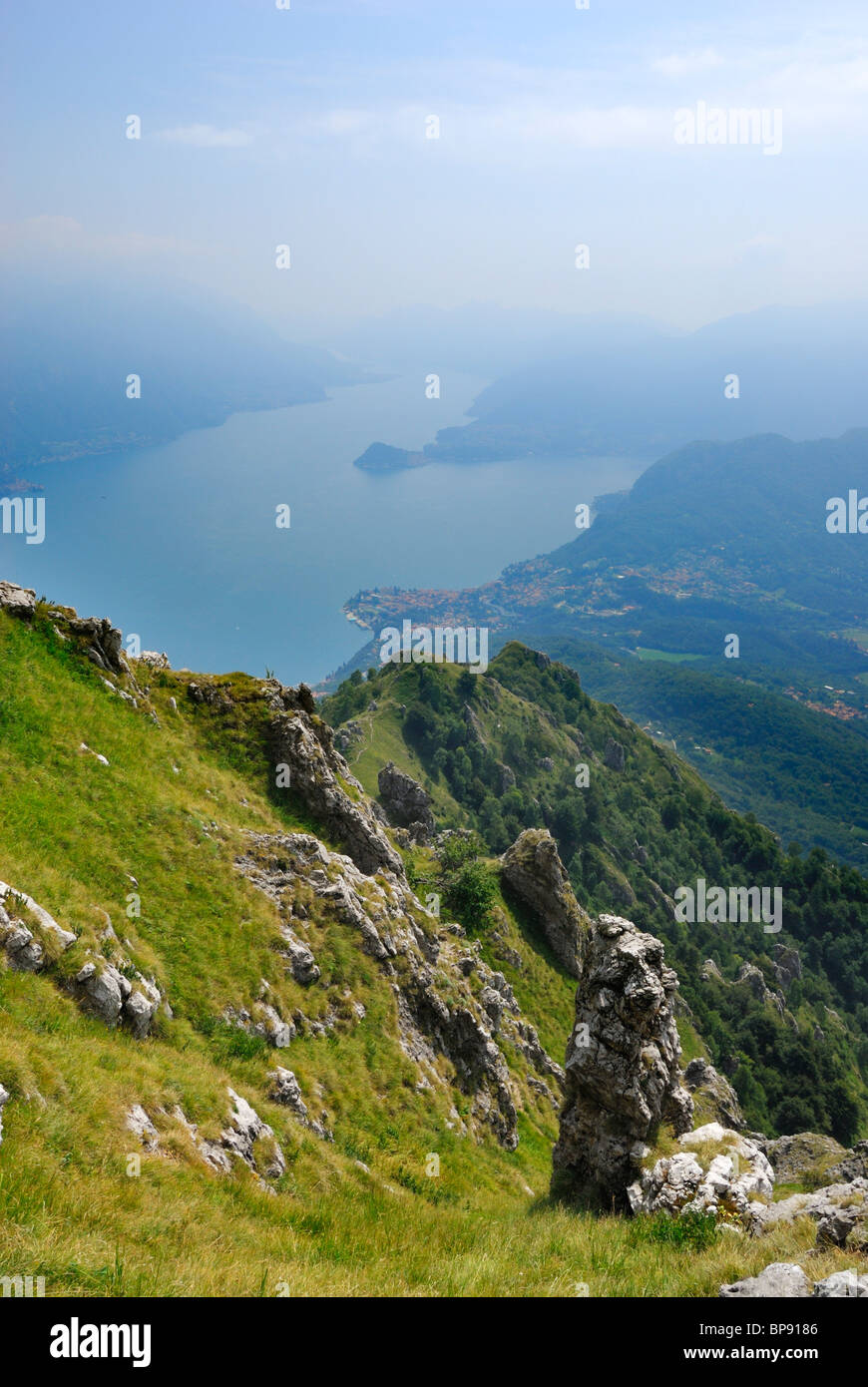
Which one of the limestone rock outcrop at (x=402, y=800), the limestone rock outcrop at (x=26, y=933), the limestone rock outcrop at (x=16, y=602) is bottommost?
the limestone rock outcrop at (x=26, y=933)

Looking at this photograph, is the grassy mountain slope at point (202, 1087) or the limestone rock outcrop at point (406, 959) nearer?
the grassy mountain slope at point (202, 1087)

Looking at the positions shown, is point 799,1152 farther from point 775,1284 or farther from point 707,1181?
point 775,1284

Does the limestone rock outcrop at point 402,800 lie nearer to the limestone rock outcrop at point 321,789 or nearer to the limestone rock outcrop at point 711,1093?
the limestone rock outcrop at point 711,1093

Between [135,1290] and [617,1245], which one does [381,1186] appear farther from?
[135,1290]

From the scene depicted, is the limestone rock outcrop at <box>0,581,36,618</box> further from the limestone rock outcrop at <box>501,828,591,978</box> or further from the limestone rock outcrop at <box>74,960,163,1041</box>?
the limestone rock outcrop at <box>501,828,591,978</box>

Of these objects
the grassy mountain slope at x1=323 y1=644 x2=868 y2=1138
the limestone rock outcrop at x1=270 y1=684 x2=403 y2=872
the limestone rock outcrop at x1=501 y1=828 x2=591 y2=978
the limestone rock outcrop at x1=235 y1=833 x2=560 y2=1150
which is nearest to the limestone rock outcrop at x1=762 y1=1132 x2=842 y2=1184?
the limestone rock outcrop at x1=501 y1=828 x2=591 y2=978

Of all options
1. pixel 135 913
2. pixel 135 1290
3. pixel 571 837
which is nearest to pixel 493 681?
pixel 571 837

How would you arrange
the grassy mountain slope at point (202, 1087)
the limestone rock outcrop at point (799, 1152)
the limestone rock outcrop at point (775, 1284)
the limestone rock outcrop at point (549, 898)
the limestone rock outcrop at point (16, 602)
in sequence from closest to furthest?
the grassy mountain slope at point (202, 1087) → the limestone rock outcrop at point (775, 1284) → the limestone rock outcrop at point (16, 602) → the limestone rock outcrop at point (799, 1152) → the limestone rock outcrop at point (549, 898)

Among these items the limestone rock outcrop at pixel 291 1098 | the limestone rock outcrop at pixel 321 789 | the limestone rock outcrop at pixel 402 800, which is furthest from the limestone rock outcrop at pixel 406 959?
the limestone rock outcrop at pixel 402 800
